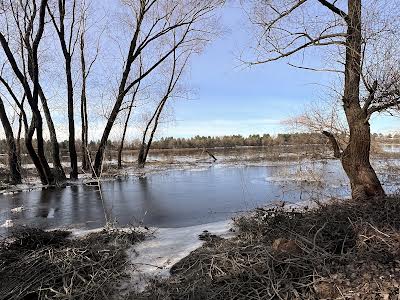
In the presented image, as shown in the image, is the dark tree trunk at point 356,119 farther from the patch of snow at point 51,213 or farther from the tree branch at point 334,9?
the patch of snow at point 51,213

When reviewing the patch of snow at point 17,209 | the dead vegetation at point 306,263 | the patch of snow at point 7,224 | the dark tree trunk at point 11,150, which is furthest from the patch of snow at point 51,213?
the dark tree trunk at point 11,150

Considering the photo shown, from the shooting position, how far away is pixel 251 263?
4504mm

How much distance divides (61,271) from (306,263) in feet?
9.33

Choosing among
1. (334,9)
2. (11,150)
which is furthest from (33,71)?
(334,9)

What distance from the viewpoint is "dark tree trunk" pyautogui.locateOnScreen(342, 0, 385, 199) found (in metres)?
7.99

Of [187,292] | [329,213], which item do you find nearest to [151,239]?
[187,292]

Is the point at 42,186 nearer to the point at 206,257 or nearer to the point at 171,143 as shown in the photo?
the point at 206,257

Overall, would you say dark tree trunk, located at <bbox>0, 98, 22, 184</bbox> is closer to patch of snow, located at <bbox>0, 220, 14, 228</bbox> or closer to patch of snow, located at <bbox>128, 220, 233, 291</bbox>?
patch of snow, located at <bbox>0, 220, 14, 228</bbox>

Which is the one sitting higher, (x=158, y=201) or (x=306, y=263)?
(x=306, y=263)

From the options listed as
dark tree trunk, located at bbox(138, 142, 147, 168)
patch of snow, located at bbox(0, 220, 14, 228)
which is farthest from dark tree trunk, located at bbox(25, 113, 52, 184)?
dark tree trunk, located at bbox(138, 142, 147, 168)

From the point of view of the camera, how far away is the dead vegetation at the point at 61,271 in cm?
421

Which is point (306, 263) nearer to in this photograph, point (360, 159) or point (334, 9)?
point (360, 159)

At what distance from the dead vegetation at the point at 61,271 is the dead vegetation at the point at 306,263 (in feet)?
1.96

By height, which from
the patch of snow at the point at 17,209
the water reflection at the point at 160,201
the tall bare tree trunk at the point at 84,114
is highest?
the tall bare tree trunk at the point at 84,114
